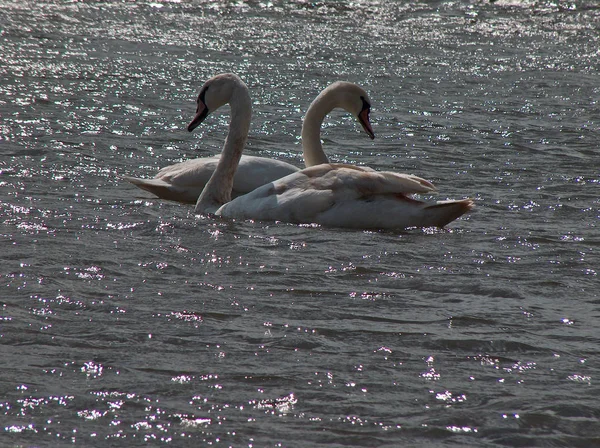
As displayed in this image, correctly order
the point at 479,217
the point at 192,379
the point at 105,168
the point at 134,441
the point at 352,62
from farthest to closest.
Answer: the point at 352,62 < the point at 105,168 < the point at 479,217 < the point at 192,379 < the point at 134,441

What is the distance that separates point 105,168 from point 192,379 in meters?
5.37

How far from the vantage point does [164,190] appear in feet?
28.3

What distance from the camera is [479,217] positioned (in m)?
8.07

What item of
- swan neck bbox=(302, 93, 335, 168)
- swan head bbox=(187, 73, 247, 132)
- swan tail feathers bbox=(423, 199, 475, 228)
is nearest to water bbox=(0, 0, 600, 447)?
swan tail feathers bbox=(423, 199, 475, 228)

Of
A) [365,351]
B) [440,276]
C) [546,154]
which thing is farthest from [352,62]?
[365,351]

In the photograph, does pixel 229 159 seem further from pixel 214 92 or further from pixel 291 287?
pixel 291 287

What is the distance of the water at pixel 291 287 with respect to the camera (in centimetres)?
407

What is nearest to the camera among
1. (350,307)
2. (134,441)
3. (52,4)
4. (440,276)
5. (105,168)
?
(134,441)

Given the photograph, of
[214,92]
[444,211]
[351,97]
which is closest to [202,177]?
[214,92]

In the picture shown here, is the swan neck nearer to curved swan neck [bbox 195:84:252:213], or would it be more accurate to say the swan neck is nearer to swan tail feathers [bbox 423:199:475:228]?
curved swan neck [bbox 195:84:252:213]

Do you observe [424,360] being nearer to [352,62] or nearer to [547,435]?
[547,435]

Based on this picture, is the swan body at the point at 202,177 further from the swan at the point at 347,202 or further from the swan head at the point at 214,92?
the swan at the point at 347,202

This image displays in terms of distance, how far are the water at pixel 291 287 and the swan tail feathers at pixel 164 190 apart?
127mm

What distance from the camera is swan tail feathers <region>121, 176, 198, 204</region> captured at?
27.9 feet
